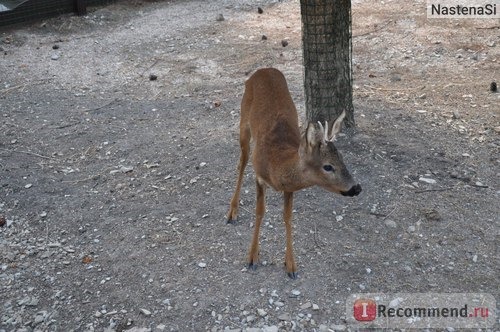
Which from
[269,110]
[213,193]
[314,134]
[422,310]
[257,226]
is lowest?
[422,310]

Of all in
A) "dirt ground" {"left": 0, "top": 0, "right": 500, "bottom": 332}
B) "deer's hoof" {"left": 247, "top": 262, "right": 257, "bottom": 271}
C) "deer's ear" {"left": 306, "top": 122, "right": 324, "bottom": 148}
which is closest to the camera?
"deer's ear" {"left": 306, "top": 122, "right": 324, "bottom": 148}

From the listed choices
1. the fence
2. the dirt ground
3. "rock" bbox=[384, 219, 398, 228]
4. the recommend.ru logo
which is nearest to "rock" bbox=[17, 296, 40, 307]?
the dirt ground

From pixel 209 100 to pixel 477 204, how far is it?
364cm

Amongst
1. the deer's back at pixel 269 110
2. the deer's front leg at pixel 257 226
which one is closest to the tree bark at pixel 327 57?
the deer's back at pixel 269 110

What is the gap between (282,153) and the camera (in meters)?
3.88

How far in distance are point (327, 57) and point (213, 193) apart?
175cm

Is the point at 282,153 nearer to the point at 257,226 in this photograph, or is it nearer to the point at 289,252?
the point at 257,226

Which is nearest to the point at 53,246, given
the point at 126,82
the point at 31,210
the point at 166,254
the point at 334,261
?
the point at 31,210

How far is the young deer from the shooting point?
137 inches

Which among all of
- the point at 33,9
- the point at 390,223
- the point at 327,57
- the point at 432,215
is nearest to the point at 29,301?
the point at 390,223

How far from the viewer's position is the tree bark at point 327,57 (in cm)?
539

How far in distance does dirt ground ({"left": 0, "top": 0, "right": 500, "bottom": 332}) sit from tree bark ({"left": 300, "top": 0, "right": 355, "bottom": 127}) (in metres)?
0.48

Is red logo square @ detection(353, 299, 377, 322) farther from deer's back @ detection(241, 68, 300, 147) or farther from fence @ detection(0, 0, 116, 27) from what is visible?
fence @ detection(0, 0, 116, 27)

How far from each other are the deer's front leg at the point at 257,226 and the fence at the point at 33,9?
804 cm
